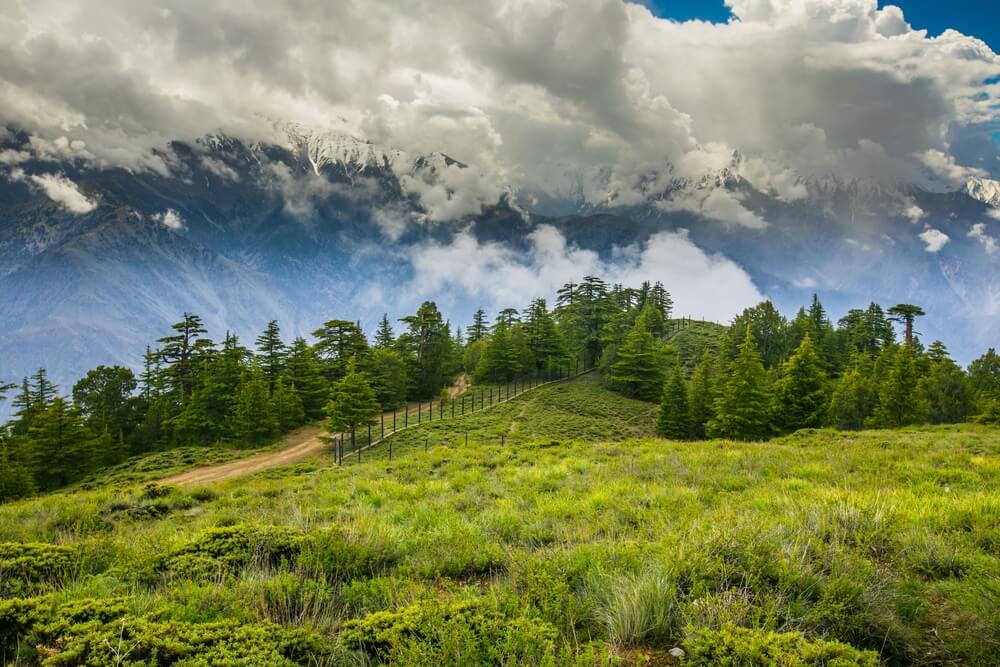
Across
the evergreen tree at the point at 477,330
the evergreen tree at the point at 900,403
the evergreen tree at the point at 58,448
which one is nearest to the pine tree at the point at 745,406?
the evergreen tree at the point at 900,403

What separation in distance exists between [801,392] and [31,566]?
57.9 meters

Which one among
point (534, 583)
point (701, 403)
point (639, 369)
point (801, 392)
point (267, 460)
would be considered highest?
point (639, 369)

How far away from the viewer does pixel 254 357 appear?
59.8 m

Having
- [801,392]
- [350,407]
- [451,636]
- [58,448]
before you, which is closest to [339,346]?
[350,407]

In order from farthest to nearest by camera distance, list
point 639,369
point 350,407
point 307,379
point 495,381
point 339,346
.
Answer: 1. point 495,381
2. point 339,346
3. point 639,369
4. point 307,379
5. point 350,407

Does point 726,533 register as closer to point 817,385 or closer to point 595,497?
point 595,497

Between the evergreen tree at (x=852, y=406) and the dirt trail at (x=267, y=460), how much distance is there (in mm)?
46582

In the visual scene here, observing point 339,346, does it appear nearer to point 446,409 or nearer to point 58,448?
point 446,409

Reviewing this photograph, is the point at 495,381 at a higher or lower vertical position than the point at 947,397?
higher

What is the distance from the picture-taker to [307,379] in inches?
2334

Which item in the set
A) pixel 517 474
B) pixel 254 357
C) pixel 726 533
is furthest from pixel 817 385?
pixel 254 357

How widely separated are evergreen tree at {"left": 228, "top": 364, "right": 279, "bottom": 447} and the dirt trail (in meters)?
2.42

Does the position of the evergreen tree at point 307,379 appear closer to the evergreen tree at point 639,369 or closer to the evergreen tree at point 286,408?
the evergreen tree at point 286,408

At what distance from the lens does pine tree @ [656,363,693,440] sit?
50.3 m
